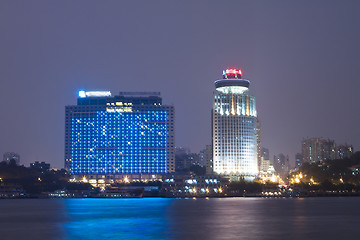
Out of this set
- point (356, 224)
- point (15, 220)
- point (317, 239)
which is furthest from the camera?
point (15, 220)

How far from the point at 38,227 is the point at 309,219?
5571 cm

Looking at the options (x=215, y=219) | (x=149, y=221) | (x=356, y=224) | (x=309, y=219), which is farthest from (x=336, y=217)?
(x=149, y=221)

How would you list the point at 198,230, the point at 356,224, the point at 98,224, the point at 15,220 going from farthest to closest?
1. the point at 15,220
2. the point at 98,224
3. the point at 356,224
4. the point at 198,230

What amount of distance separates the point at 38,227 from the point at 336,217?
208 feet

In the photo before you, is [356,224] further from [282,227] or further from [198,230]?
[198,230]

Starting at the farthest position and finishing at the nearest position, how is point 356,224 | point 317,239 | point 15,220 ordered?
point 15,220, point 356,224, point 317,239

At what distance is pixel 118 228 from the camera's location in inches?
4498

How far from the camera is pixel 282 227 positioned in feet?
366

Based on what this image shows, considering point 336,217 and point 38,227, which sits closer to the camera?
point 38,227

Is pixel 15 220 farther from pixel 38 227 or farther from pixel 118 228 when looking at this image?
pixel 118 228

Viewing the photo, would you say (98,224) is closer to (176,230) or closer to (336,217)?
(176,230)

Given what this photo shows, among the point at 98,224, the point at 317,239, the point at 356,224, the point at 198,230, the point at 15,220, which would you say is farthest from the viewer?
the point at 15,220

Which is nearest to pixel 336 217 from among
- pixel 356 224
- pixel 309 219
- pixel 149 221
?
pixel 309 219

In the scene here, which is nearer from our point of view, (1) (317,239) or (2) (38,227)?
(1) (317,239)
